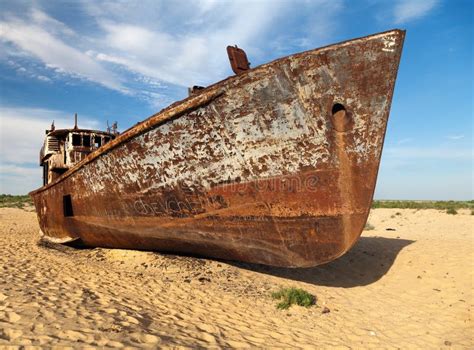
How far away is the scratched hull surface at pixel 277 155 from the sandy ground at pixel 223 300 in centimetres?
79

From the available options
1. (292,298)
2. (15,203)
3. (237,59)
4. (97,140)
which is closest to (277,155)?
(237,59)

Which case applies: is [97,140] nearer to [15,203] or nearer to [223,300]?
[223,300]

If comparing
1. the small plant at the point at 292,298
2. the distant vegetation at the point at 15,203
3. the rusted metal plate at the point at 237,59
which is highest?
the rusted metal plate at the point at 237,59

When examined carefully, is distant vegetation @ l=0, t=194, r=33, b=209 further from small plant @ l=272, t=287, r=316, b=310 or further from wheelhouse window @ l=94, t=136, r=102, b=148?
small plant @ l=272, t=287, r=316, b=310

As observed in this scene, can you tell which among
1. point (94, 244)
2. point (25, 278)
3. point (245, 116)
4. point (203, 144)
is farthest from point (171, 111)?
point (94, 244)

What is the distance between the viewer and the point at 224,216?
4.93 metres

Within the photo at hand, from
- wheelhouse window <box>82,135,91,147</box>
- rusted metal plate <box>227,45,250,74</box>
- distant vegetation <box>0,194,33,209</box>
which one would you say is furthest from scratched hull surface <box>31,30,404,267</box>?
distant vegetation <box>0,194,33,209</box>

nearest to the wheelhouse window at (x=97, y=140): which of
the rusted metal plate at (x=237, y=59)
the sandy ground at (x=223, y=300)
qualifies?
the sandy ground at (x=223, y=300)

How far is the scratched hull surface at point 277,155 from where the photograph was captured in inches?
168

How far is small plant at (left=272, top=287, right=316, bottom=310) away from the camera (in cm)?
498

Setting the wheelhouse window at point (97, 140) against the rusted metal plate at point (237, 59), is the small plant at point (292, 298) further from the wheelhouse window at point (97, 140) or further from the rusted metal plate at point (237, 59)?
the wheelhouse window at point (97, 140)

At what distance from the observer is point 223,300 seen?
4.96 metres

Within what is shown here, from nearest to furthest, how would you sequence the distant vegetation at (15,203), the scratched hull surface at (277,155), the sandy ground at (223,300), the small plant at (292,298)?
the sandy ground at (223,300)
the scratched hull surface at (277,155)
the small plant at (292,298)
the distant vegetation at (15,203)

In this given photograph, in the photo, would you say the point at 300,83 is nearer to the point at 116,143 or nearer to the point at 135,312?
the point at 116,143
